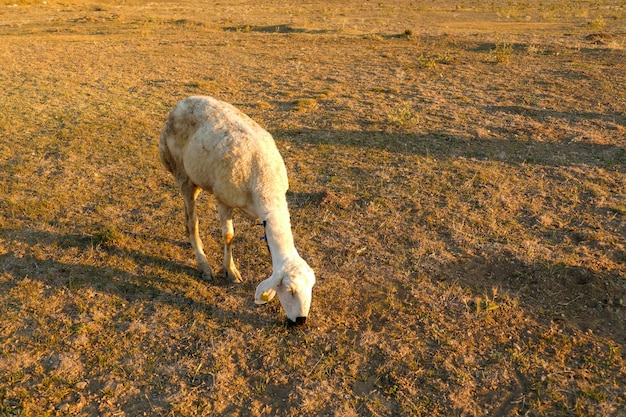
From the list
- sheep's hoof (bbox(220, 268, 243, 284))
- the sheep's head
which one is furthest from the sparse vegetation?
the sheep's head

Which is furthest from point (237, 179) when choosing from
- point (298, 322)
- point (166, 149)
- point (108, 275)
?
point (108, 275)

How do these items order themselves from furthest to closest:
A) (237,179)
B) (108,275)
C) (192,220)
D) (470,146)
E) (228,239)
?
(470,146) < (192,220) < (108,275) < (228,239) < (237,179)

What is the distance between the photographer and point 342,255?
6672mm

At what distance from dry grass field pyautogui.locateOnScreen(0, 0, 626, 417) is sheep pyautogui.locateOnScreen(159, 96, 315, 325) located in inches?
29.9

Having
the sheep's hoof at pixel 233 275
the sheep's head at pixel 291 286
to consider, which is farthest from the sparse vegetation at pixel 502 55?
the sheep's head at pixel 291 286

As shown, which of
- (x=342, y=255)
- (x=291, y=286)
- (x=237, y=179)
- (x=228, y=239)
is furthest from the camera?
(x=342, y=255)

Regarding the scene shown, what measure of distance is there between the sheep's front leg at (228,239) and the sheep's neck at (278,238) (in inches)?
39.4

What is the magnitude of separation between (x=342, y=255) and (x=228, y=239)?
68.3 inches

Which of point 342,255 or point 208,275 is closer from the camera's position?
point 208,275

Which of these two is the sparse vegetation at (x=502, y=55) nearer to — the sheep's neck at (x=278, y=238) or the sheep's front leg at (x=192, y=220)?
the sheep's front leg at (x=192, y=220)

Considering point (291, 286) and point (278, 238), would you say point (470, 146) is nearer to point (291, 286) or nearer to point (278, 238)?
point (278, 238)

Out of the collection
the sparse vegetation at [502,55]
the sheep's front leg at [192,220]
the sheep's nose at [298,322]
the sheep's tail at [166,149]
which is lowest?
the sheep's nose at [298,322]

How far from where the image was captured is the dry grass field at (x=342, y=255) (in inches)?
179

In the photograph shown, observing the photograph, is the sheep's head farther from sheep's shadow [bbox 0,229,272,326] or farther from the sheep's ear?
sheep's shadow [bbox 0,229,272,326]
